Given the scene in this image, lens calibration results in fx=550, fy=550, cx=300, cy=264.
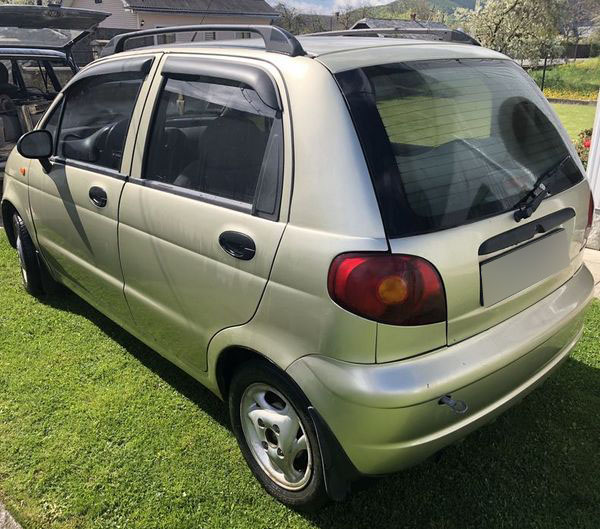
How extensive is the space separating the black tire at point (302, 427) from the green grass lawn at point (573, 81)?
2317cm

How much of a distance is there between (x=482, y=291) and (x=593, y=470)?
1239 millimetres

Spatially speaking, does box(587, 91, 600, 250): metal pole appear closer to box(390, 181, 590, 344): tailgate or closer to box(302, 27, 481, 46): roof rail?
box(302, 27, 481, 46): roof rail

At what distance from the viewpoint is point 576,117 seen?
16547 millimetres

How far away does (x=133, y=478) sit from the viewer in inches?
A: 98.6

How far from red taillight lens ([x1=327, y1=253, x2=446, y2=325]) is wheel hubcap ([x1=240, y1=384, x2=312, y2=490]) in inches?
23.3

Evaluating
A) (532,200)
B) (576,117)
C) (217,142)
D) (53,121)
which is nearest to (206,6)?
(576,117)

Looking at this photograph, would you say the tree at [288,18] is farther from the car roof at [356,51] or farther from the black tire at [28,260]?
the car roof at [356,51]

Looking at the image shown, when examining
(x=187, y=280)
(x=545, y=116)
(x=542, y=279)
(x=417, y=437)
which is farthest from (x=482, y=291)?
(x=187, y=280)

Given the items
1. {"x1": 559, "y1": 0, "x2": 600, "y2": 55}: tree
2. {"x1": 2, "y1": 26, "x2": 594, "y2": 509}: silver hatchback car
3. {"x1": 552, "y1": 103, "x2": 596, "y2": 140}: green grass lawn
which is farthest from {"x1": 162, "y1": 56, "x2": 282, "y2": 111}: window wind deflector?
{"x1": 559, "y1": 0, "x2": 600, "y2": 55}: tree

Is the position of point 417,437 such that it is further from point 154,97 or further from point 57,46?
point 57,46

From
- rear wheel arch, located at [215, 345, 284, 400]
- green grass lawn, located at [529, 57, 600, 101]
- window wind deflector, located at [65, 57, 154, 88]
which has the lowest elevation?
green grass lawn, located at [529, 57, 600, 101]

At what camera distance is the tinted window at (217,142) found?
204 centimetres

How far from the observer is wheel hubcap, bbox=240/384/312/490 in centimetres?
216

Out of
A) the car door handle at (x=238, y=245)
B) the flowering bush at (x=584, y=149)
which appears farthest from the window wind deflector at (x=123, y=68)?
the flowering bush at (x=584, y=149)
